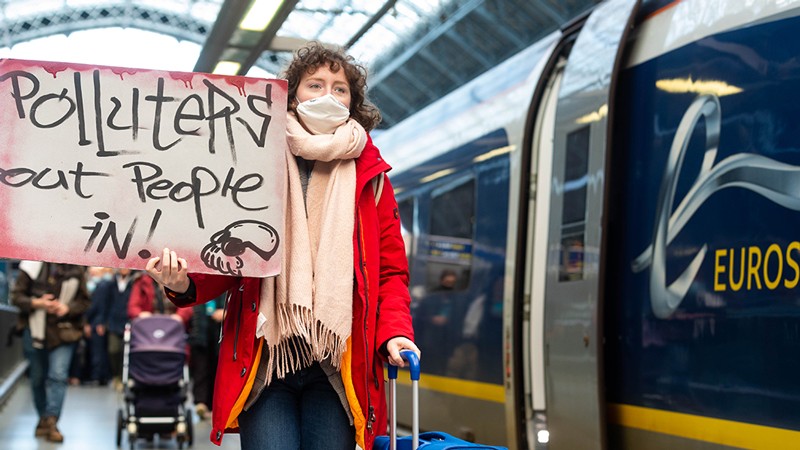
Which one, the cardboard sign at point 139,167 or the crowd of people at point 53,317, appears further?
the crowd of people at point 53,317

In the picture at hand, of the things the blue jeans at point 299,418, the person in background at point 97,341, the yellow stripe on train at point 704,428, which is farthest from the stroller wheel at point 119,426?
the person in background at point 97,341

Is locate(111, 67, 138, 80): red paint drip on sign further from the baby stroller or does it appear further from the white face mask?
the baby stroller

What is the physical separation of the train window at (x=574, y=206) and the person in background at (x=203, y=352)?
6.32 m

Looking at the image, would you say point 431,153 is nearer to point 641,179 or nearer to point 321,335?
point 641,179

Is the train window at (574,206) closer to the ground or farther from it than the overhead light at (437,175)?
closer to the ground

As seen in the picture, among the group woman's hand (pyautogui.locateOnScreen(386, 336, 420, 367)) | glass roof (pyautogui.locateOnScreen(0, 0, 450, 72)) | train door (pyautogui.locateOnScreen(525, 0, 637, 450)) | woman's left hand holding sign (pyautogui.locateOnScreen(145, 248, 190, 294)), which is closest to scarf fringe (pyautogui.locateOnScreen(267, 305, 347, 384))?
woman's hand (pyautogui.locateOnScreen(386, 336, 420, 367))

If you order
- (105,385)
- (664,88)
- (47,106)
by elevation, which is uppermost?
(664,88)

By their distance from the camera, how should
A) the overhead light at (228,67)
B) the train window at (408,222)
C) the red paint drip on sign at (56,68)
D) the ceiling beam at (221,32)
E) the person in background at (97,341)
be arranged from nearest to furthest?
the red paint drip on sign at (56,68) → the ceiling beam at (221,32) → the overhead light at (228,67) → the train window at (408,222) → the person in background at (97,341)

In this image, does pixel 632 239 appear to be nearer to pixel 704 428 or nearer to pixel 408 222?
pixel 704 428

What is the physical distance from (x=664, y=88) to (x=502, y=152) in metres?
2.33

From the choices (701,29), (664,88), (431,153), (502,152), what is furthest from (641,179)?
(431,153)

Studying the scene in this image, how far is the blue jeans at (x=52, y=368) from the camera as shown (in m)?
9.98

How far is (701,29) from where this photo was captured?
221 inches

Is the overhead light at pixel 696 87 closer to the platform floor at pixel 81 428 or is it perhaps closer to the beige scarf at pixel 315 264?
the beige scarf at pixel 315 264
